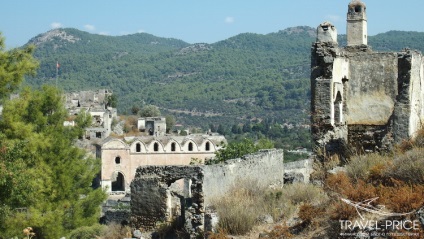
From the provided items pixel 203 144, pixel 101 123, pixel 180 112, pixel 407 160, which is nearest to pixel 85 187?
pixel 407 160

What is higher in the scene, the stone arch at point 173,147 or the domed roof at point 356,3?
the domed roof at point 356,3

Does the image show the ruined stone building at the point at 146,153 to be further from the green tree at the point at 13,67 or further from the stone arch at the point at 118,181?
the green tree at the point at 13,67

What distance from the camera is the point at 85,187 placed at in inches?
1061

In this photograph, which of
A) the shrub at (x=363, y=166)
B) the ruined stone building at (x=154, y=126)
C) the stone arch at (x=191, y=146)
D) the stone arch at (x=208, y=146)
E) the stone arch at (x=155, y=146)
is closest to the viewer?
the shrub at (x=363, y=166)

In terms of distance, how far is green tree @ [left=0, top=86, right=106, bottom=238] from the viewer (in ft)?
64.9

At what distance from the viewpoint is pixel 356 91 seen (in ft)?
63.1

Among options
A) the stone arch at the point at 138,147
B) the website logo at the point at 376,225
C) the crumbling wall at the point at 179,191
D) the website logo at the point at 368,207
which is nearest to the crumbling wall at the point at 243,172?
the crumbling wall at the point at 179,191

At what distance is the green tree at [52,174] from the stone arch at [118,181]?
112 ft

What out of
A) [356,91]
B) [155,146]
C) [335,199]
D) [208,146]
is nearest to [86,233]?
[356,91]

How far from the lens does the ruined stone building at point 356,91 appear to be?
17.2m

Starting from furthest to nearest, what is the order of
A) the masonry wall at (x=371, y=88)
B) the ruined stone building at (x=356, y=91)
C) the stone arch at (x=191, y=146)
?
the stone arch at (x=191, y=146), the masonry wall at (x=371, y=88), the ruined stone building at (x=356, y=91)

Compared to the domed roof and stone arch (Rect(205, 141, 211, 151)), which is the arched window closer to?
stone arch (Rect(205, 141, 211, 151))

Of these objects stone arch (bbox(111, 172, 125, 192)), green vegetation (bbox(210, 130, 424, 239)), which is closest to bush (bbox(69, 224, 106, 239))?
green vegetation (bbox(210, 130, 424, 239))

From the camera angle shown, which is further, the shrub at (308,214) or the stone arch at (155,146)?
the stone arch at (155,146)
